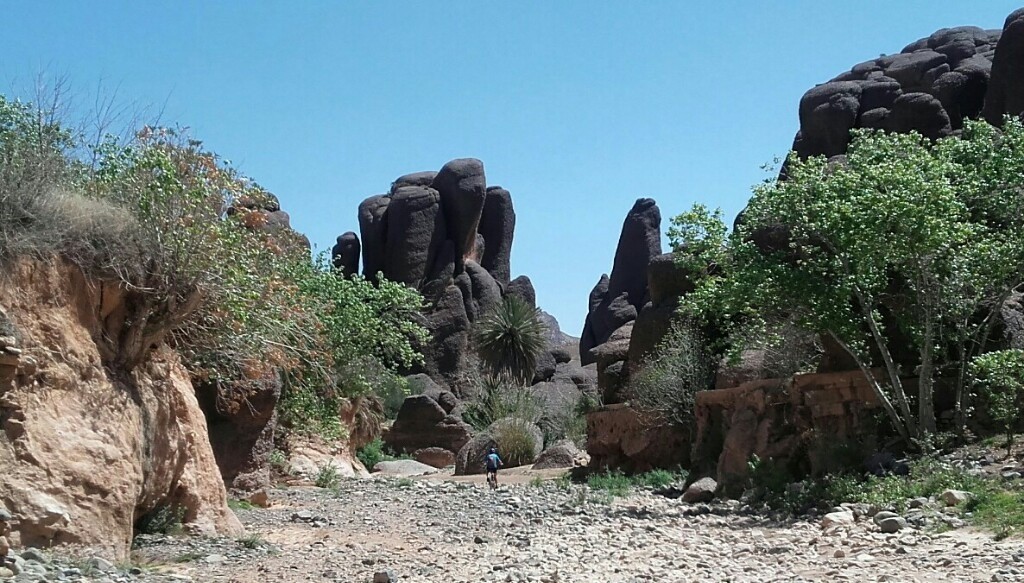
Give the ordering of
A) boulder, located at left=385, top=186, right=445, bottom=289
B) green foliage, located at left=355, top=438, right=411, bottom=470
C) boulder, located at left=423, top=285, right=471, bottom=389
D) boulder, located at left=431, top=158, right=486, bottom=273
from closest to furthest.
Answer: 1. green foliage, located at left=355, top=438, right=411, bottom=470
2. boulder, located at left=423, top=285, right=471, bottom=389
3. boulder, located at left=385, top=186, right=445, bottom=289
4. boulder, located at left=431, top=158, right=486, bottom=273

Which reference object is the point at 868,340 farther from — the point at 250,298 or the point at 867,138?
the point at 250,298

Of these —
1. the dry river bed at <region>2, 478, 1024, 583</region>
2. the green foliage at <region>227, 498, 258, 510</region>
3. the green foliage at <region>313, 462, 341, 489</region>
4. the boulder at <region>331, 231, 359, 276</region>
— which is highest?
the boulder at <region>331, 231, 359, 276</region>

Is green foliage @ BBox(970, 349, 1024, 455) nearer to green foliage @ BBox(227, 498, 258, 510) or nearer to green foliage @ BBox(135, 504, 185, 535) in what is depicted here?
green foliage @ BBox(135, 504, 185, 535)

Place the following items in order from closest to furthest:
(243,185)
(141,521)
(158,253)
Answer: (158,253), (141,521), (243,185)

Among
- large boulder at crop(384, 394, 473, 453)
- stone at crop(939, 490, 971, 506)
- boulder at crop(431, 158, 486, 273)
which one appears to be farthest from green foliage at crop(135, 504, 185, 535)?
→ boulder at crop(431, 158, 486, 273)

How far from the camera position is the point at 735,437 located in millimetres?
17812

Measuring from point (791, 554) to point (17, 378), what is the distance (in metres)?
7.48

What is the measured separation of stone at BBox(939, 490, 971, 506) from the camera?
11281 mm

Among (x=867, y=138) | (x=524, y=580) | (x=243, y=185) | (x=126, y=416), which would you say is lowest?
→ (x=524, y=580)

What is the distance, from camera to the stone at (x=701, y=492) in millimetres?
17391

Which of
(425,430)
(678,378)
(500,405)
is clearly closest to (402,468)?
(425,430)

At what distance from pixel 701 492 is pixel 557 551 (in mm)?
6839

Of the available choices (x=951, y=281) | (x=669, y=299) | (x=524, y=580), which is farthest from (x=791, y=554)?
(x=669, y=299)

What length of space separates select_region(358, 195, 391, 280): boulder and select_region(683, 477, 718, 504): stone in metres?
42.4
